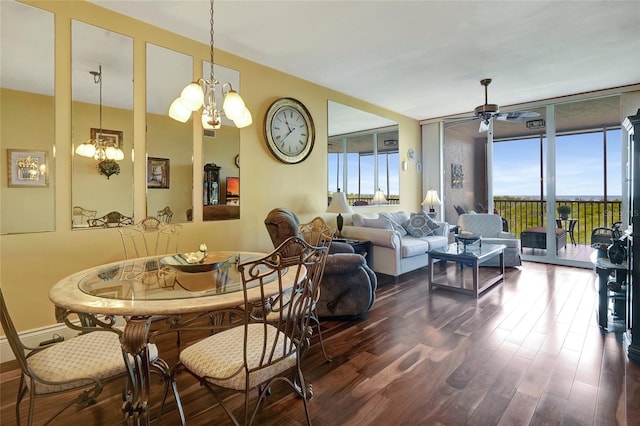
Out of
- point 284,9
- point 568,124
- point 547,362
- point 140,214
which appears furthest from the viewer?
point 568,124

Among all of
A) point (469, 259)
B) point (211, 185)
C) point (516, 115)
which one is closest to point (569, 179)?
point (516, 115)

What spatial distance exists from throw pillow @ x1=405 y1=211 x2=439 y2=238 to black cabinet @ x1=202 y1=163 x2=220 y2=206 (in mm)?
3077

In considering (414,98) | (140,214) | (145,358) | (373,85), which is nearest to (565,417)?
(145,358)

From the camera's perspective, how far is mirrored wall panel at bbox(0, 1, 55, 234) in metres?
2.26

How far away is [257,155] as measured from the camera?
12.5ft

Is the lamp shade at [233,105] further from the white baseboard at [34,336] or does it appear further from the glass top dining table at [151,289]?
the white baseboard at [34,336]

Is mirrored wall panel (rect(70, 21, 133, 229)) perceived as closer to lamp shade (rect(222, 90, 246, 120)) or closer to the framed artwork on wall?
lamp shade (rect(222, 90, 246, 120))

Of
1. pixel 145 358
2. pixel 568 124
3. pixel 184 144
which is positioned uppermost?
pixel 568 124

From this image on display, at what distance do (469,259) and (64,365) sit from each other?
3.60 meters

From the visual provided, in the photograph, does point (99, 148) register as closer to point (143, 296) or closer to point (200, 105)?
point (200, 105)

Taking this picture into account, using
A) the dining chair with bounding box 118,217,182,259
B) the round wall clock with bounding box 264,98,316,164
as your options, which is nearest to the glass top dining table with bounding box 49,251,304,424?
the dining chair with bounding box 118,217,182,259

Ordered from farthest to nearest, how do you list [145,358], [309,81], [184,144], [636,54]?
[309,81], [636,54], [184,144], [145,358]

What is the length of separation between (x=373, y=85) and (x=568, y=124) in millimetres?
4133

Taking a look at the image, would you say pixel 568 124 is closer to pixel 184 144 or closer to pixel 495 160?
pixel 495 160
